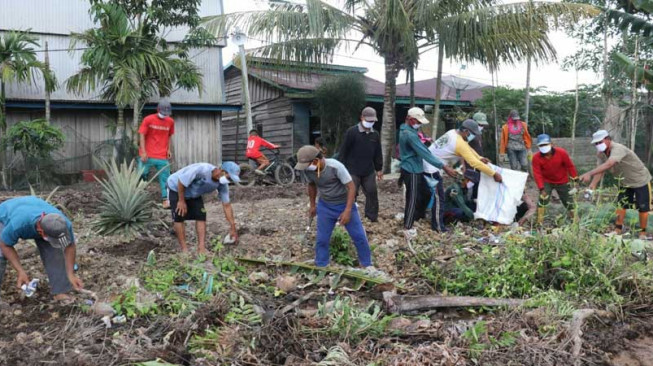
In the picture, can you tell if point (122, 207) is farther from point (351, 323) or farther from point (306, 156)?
point (351, 323)

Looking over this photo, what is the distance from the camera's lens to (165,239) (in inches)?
273

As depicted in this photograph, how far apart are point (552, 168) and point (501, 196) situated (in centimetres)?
87

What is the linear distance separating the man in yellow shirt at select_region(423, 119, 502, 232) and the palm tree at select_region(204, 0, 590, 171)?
5174 millimetres

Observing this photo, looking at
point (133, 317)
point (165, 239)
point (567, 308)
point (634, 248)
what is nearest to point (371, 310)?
point (567, 308)

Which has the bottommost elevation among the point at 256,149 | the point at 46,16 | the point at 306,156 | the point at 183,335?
the point at 183,335

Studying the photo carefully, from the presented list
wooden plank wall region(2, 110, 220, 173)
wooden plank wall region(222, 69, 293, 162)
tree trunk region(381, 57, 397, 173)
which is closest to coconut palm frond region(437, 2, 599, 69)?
tree trunk region(381, 57, 397, 173)

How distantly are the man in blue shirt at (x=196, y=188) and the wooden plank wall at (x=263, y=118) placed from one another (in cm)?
1091

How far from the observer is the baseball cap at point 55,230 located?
13.7 ft

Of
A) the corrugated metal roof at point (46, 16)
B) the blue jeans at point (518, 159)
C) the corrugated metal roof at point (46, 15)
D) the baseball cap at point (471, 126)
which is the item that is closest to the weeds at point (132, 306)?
the baseball cap at point (471, 126)

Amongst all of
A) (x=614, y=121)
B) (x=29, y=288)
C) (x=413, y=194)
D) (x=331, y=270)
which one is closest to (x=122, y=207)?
(x=29, y=288)

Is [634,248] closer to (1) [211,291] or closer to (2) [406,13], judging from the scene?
(1) [211,291]

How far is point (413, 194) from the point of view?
709cm

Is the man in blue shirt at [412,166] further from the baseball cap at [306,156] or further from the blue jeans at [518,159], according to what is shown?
the blue jeans at [518,159]

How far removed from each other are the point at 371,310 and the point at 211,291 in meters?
1.26
